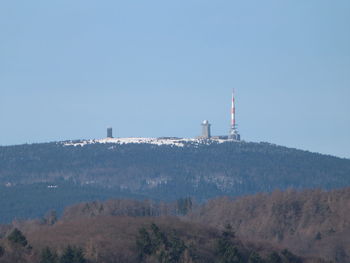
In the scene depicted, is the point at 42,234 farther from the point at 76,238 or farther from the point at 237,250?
the point at 237,250

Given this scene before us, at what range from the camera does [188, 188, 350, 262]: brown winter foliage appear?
12425 cm

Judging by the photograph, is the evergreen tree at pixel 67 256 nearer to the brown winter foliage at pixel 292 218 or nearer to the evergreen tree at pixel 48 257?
the evergreen tree at pixel 48 257

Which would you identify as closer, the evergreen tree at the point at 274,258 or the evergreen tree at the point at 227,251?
the evergreen tree at the point at 227,251

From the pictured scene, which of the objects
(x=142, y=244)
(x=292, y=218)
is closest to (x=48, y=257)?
(x=142, y=244)

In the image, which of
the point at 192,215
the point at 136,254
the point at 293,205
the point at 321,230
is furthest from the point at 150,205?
the point at 136,254

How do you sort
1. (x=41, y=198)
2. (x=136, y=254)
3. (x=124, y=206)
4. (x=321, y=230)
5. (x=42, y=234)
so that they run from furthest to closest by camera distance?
(x=41, y=198)
(x=124, y=206)
(x=321, y=230)
(x=42, y=234)
(x=136, y=254)

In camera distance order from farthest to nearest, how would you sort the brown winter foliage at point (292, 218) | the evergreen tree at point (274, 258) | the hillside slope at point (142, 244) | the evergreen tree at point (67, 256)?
the brown winter foliage at point (292, 218)
the evergreen tree at point (274, 258)
the hillside slope at point (142, 244)
the evergreen tree at point (67, 256)

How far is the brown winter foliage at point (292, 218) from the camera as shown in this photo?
Result: 124 metres

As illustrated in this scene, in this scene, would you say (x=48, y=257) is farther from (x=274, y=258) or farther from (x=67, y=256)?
(x=274, y=258)

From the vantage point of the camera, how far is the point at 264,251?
101m

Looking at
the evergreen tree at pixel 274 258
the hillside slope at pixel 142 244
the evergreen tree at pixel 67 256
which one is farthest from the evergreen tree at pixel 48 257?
the evergreen tree at pixel 274 258

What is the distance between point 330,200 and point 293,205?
376cm

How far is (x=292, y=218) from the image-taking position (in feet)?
462

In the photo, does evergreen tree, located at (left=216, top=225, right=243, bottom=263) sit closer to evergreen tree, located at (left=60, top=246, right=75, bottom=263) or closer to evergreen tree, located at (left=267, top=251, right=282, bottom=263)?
evergreen tree, located at (left=267, top=251, right=282, bottom=263)
